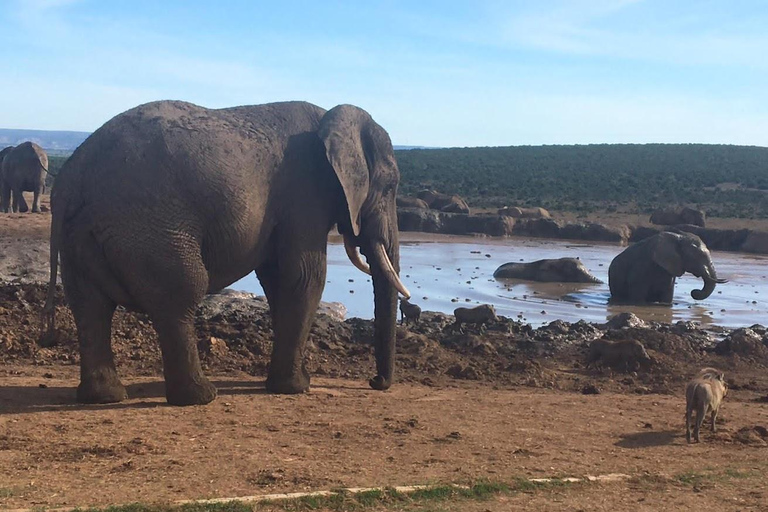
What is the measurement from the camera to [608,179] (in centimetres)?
7469

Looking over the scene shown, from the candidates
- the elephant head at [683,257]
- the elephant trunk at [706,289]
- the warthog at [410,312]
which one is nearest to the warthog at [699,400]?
the warthog at [410,312]

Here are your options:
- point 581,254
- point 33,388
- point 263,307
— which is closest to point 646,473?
point 33,388

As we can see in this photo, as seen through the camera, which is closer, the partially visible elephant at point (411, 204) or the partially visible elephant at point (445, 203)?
the partially visible elephant at point (411, 204)

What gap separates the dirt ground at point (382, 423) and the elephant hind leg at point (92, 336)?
18cm

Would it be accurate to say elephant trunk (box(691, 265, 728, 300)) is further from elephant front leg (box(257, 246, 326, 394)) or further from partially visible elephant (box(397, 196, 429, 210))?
partially visible elephant (box(397, 196, 429, 210))

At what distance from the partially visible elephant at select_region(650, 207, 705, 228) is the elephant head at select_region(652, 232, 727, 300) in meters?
17.2

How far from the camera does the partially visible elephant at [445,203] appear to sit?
42438 millimetres

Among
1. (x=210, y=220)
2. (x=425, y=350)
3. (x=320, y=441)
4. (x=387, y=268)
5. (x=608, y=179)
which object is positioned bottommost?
(x=320, y=441)

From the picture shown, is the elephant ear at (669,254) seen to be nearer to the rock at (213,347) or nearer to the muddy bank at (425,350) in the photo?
the muddy bank at (425,350)

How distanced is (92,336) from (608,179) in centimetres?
6816

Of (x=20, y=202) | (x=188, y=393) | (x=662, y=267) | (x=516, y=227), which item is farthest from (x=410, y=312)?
(x=516, y=227)

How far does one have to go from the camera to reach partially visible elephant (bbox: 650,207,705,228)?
38.8m

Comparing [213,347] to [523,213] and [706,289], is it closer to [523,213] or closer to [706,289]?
[706,289]

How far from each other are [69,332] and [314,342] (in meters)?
2.81
